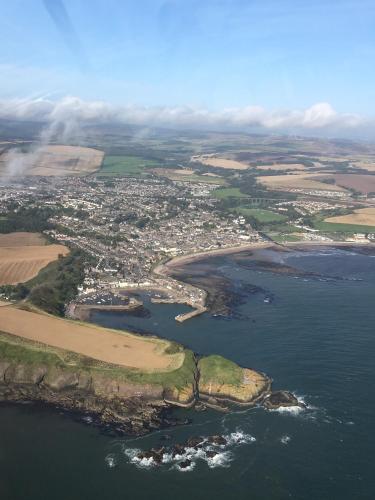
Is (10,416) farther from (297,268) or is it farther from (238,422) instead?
(297,268)

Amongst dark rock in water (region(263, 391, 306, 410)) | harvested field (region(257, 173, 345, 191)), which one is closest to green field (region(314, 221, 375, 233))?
harvested field (region(257, 173, 345, 191))

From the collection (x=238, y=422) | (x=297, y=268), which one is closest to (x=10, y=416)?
(x=238, y=422)

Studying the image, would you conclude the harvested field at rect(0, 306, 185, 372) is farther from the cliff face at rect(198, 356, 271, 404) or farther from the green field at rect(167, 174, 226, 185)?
the green field at rect(167, 174, 226, 185)

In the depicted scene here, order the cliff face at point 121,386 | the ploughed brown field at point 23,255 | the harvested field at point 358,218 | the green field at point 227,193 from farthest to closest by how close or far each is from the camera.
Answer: the green field at point 227,193 < the harvested field at point 358,218 < the ploughed brown field at point 23,255 < the cliff face at point 121,386

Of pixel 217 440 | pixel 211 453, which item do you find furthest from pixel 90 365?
pixel 211 453

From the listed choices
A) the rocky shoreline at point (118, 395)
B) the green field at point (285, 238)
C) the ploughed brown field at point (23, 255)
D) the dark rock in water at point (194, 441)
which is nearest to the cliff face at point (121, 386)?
the rocky shoreline at point (118, 395)

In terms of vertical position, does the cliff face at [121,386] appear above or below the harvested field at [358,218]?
below

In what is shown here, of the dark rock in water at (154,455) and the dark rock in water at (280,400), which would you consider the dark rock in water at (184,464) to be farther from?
the dark rock in water at (280,400)
